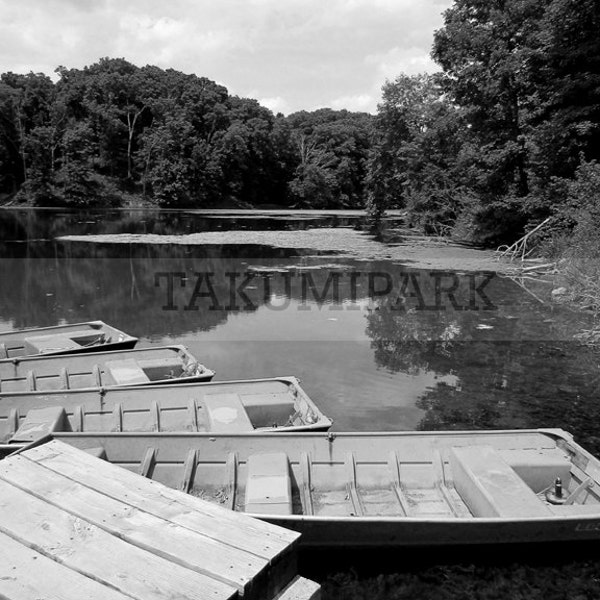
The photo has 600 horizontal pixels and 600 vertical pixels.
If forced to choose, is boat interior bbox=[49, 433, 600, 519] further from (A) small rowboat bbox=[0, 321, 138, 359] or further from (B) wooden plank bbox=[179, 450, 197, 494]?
(A) small rowboat bbox=[0, 321, 138, 359]

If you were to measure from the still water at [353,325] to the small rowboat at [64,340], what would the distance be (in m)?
1.18

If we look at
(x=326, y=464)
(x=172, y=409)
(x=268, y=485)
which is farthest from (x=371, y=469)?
(x=172, y=409)

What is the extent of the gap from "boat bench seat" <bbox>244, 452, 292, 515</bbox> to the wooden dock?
67.3 inches

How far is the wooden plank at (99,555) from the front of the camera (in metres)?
2.31

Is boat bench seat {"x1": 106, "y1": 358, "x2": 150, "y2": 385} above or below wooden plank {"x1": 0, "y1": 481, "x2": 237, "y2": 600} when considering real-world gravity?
below

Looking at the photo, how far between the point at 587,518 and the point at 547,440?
1.36 metres

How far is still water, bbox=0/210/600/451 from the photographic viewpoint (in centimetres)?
835

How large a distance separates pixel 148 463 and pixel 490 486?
2.96 metres

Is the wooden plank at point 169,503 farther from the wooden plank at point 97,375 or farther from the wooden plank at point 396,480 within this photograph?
the wooden plank at point 97,375

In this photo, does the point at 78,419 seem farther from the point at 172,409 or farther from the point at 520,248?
the point at 520,248

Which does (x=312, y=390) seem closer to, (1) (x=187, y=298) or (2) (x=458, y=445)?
(2) (x=458, y=445)

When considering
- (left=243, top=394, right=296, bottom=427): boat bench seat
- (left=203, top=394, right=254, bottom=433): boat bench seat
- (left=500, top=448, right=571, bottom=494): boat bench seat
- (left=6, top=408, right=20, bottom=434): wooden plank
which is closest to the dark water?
(left=500, top=448, right=571, bottom=494): boat bench seat

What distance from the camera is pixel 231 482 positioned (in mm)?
5238

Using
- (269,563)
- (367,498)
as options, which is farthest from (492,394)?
(269,563)
